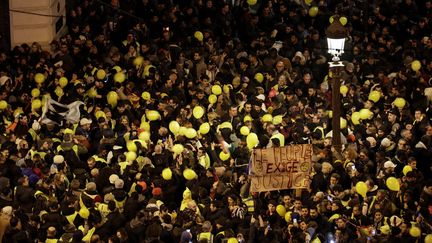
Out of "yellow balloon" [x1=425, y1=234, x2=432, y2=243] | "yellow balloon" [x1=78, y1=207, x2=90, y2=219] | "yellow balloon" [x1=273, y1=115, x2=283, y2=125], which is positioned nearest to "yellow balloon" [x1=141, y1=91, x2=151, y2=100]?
"yellow balloon" [x1=273, y1=115, x2=283, y2=125]

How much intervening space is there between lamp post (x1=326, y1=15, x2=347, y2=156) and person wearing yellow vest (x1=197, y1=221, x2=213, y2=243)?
3314 mm

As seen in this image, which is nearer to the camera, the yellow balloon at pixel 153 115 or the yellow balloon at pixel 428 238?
the yellow balloon at pixel 428 238

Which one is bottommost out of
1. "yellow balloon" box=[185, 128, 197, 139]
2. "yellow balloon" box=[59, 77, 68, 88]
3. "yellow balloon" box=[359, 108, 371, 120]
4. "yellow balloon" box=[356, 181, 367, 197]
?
"yellow balloon" box=[356, 181, 367, 197]

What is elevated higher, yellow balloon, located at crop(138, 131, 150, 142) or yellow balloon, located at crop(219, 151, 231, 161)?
yellow balloon, located at crop(138, 131, 150, 142)

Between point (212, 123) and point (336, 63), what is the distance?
303 cm

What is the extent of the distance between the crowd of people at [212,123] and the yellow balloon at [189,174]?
2 cm

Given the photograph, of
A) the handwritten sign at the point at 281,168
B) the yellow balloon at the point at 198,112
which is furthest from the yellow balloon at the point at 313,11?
the handwritten sign at the point at 281,168

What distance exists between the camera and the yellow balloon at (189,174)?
72.8 ft

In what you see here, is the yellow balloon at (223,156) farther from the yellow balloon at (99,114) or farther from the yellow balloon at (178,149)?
→ the yellow balloon at (99,114)

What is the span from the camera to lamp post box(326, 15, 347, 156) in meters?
22.0

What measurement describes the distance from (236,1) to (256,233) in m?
11.1

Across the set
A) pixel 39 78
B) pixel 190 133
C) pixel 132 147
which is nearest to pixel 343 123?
pixel 190 133

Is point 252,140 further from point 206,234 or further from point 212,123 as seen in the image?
point 206,234

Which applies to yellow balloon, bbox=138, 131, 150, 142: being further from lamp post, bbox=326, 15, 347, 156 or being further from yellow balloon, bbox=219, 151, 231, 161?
lamp post, bbox=326, 15, 347, 156
